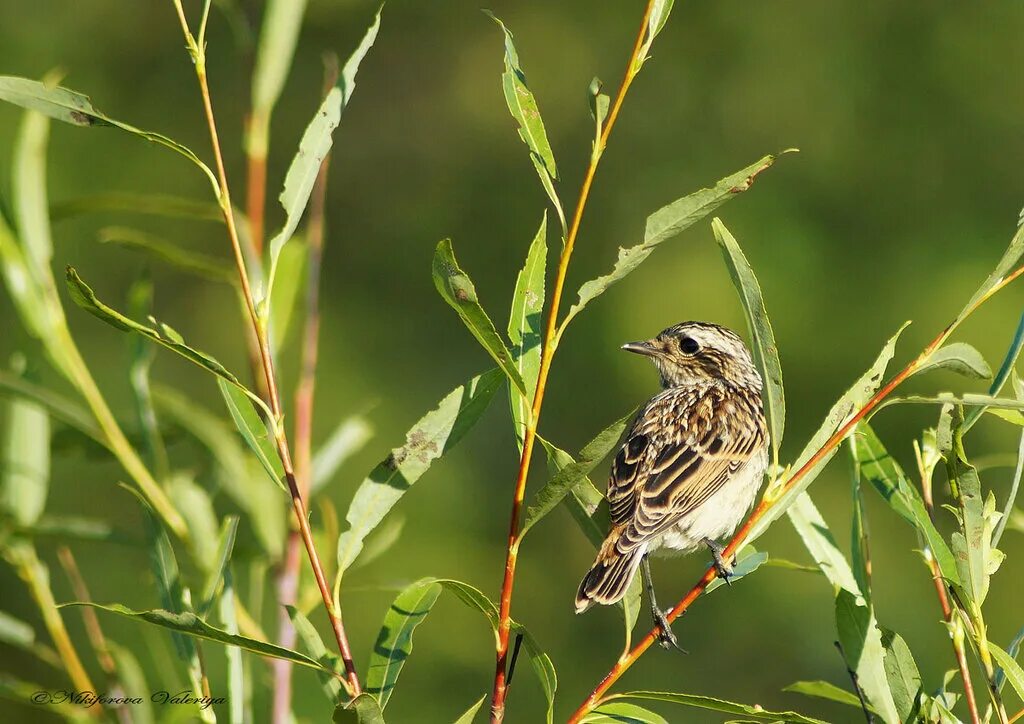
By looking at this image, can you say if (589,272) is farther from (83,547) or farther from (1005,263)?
(1005,263)

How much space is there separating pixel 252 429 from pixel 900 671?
1249 millimetres

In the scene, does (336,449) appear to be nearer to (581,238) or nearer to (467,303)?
(467,303)

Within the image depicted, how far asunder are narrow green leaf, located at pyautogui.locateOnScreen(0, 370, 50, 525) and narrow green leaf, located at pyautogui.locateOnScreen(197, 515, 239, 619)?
2.94 feet

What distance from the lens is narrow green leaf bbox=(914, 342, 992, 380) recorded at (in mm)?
2166

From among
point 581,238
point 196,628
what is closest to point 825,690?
point 196,628

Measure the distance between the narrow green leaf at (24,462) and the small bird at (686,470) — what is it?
1.45 meters

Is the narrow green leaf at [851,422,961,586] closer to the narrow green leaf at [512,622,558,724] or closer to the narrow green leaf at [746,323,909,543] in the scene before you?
the narrow green leaf at [746,323,909,543]

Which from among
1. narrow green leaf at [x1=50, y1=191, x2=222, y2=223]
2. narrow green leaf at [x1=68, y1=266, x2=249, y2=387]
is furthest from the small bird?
narrow green leaf at [x1=68, y1=266, x2=249, y2=387]

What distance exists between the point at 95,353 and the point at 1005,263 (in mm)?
11230

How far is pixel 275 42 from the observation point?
116 inches

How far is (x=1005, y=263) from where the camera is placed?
2.19 metres

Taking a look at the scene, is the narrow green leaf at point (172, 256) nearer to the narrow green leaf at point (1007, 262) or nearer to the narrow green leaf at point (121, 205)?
the narrow green leaf at point (121, 205)

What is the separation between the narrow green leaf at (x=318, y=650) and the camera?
7.39 ft

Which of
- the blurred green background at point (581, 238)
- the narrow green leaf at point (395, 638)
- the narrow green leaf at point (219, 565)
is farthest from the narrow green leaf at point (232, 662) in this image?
the blurred green background at point (581, 238)
